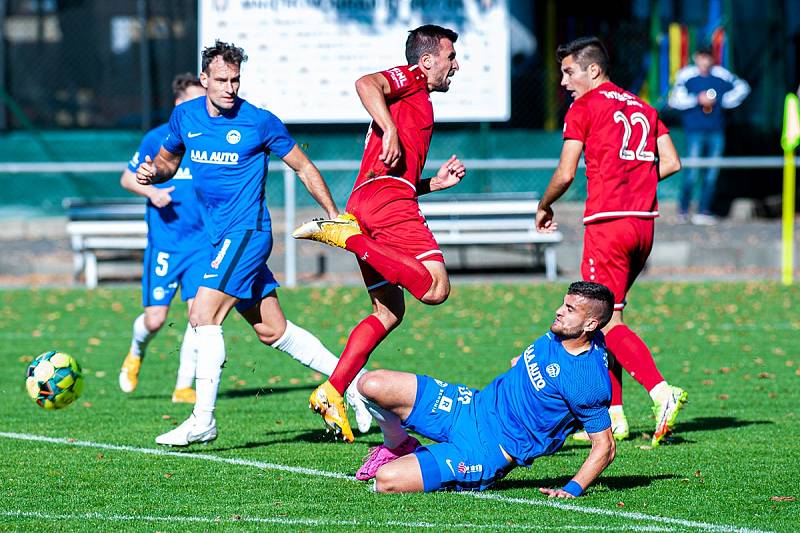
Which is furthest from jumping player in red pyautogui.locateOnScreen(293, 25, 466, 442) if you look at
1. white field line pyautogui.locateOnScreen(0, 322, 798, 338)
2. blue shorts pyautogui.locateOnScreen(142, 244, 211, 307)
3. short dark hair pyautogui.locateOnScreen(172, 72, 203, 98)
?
white field line pyautogui.locateOnScreen(0, 322, 798, 338)

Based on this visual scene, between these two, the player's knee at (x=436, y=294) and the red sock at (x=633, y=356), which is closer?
the player's knee at (x=436, y=294)

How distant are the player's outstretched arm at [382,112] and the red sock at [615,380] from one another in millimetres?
1993

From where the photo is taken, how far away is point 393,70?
23.4 feet

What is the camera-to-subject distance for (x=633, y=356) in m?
7.54

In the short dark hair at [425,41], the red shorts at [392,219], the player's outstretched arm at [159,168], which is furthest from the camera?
the player's outstretched arm at [159,168]

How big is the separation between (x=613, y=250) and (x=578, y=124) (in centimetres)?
76

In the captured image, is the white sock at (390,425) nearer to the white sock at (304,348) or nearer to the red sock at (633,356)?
the white sock at (304,348)

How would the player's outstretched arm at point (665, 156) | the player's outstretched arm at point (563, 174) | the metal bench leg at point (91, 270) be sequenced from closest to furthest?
the player's outstretched arm at point (563, 174) → the player's outstretched arm at point (665, 156) → the metal bench leg at point (91, 270)

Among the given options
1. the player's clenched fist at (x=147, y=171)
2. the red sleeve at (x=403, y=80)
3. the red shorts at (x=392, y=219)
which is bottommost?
the red shorts at (x=392, y=219)

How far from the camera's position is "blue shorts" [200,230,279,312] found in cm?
734

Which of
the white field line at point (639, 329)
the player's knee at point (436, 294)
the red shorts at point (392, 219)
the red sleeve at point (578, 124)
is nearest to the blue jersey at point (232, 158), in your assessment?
the red shorts at point (392, 219)

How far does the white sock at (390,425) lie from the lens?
6.40 m

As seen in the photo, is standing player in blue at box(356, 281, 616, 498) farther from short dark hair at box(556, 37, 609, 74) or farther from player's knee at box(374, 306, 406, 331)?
short dark hair at box(556, 37, 609, 74)

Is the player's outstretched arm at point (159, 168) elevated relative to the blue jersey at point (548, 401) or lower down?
elevated
